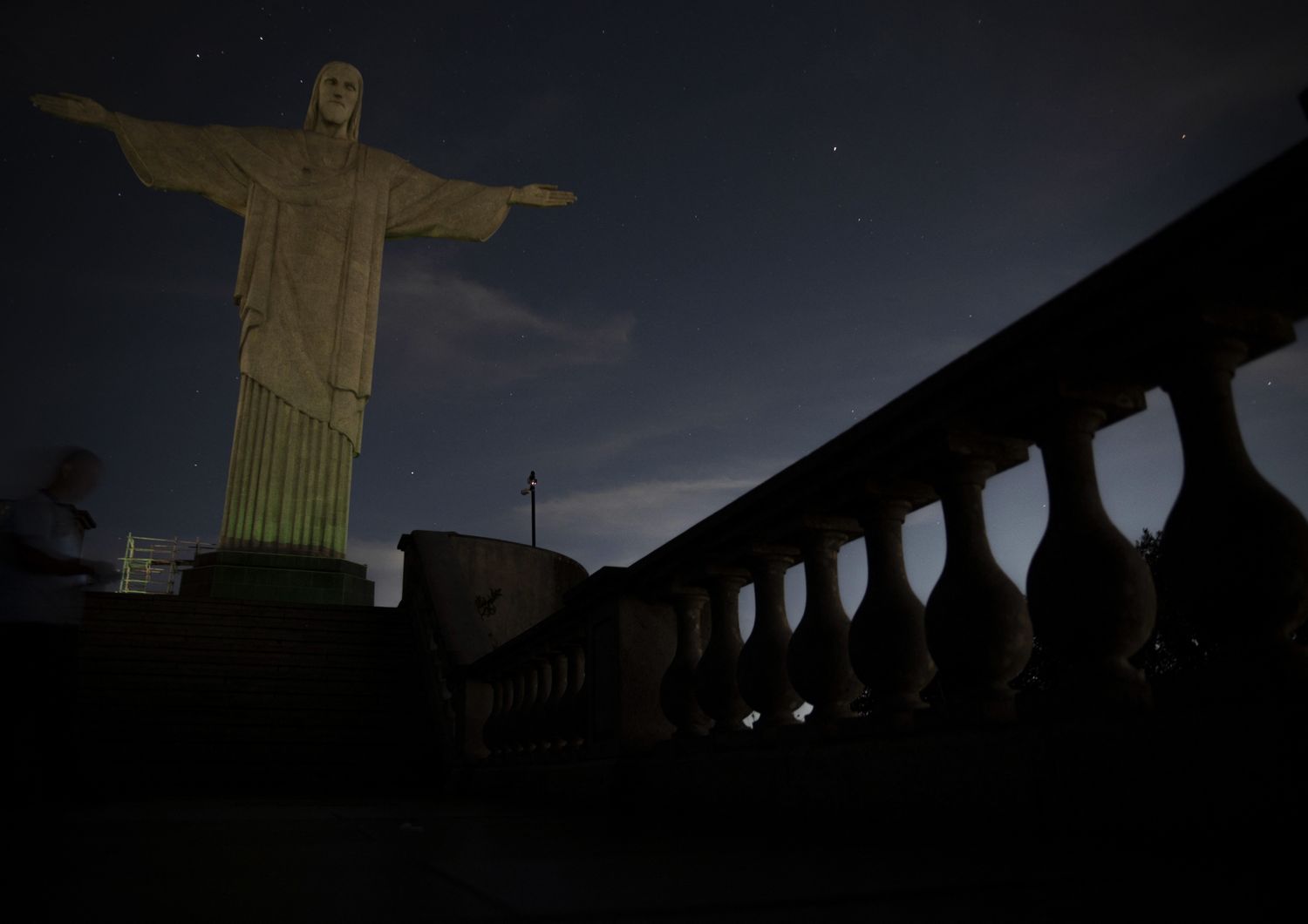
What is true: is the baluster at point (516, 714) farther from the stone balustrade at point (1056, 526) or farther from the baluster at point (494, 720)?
the stone balustrade at point (1056, 526)

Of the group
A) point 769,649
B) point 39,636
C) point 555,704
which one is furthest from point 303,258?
point 769,649

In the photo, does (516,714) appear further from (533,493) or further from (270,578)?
(533,493)

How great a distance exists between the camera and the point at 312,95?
61.8 ft

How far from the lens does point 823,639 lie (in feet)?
9.67

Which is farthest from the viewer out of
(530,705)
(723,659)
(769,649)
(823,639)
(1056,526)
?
(530,705)

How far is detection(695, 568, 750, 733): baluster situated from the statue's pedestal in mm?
12363

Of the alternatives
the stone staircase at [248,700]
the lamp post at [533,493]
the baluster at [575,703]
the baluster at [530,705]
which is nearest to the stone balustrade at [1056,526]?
the baluster at [575,703]

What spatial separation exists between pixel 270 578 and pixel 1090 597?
15109 mm

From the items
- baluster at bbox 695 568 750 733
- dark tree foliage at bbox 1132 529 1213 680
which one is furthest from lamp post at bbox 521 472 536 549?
baluster at bbox 695 568 750 733

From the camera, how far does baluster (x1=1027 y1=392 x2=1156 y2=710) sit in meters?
1.90

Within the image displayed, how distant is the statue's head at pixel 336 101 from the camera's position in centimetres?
1838

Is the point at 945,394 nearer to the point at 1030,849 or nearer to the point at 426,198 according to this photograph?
the point at 1030,849

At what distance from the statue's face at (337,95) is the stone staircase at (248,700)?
10951mm

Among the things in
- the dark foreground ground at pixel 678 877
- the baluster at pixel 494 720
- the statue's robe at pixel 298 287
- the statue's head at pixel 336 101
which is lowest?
the dark foreground ground at pixel 678 877
